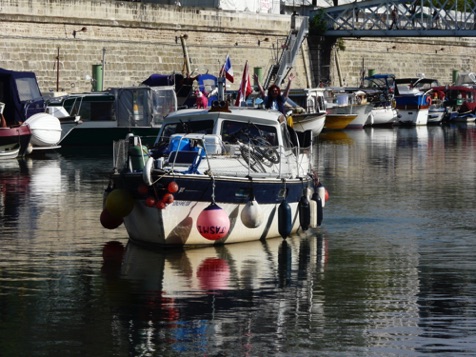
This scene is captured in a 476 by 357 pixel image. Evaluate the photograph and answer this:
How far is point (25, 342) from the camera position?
13.5m

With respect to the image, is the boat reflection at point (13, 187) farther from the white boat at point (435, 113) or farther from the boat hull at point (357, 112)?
the white boat at point (435, 113)

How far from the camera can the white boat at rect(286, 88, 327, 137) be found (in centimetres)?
4992

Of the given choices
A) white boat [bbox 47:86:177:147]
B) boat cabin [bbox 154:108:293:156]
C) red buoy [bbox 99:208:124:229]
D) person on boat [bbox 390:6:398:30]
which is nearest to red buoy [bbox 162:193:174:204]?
red buoy [bbox 99:208:124:229]

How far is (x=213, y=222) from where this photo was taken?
18594 mm

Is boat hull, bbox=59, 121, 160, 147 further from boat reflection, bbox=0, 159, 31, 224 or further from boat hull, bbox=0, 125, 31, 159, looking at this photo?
boat reflection, bbox=0, 159, 31, 224

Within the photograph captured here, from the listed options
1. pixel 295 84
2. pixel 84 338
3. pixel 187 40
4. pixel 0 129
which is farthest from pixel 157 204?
pixel 295 84

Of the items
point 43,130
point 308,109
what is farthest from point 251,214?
point 308,109

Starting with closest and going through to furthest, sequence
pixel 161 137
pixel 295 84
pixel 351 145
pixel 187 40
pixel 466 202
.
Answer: pixel 161 137 → pixel 466 202 → pixel 351 145 → pixel 187 40 → pixel 295 84

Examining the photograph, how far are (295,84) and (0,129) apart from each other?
114ft

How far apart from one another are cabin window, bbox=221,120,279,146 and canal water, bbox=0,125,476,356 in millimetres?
1689

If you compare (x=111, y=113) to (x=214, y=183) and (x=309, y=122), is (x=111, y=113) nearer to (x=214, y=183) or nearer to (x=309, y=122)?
(x=309, y=122)

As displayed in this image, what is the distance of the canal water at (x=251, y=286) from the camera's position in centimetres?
1362

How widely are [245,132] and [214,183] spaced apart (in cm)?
261

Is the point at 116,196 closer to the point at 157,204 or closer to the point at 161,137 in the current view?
the point at 157,204
